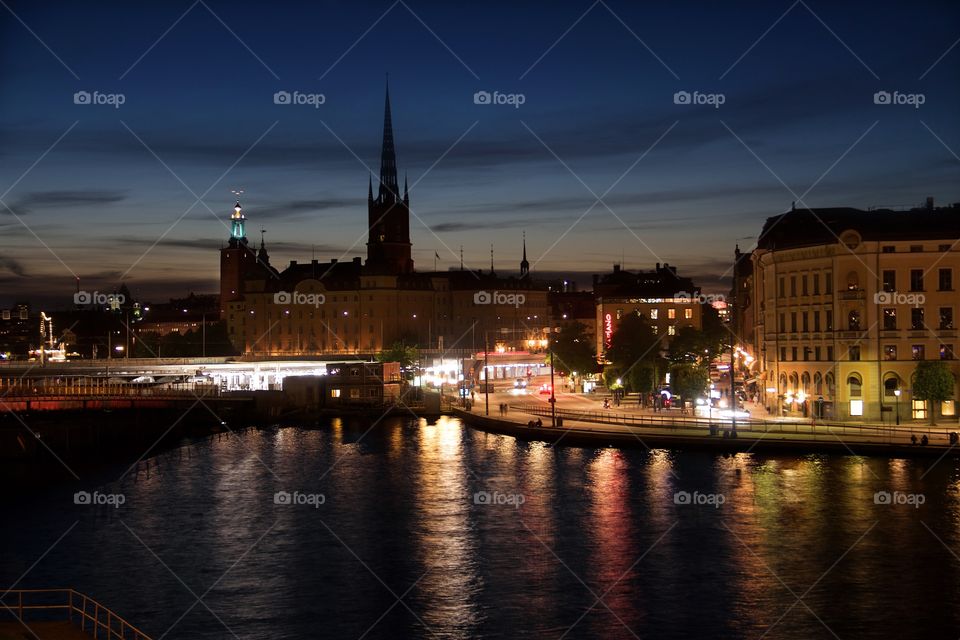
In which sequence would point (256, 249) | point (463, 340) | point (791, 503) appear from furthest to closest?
point (256, 249) < point (463, 340) < point (791, 503)

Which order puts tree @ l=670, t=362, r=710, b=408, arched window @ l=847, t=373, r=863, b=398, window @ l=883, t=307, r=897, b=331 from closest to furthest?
window @ l=883, t=307, r=897, b=331 < arched window @ l=847, t=373, r=863, b=398 < tree @ l=670, t=362, r=710, b=408

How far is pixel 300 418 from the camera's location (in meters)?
76.8

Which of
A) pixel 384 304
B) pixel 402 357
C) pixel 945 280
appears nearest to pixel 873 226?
pixel 945 280

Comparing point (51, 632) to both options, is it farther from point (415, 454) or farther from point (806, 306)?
point (806, 306)

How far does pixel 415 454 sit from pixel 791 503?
19647 millimetres

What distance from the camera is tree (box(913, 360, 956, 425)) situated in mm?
48188

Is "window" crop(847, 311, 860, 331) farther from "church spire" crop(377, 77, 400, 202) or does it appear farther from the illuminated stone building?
"church spire" crop(377, 77, 400, 202)

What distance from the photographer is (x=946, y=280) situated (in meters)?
50.7

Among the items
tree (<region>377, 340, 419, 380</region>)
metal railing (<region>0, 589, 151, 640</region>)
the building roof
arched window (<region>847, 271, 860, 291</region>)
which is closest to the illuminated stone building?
tree (<region>377, 340, 419, 380</region>)

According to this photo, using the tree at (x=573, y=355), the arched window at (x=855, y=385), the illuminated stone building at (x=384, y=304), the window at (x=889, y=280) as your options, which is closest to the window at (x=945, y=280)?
the window at (x=889, y=280)

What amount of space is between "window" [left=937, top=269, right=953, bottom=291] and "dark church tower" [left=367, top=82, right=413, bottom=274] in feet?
275

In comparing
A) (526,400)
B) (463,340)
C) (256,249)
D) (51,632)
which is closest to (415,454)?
(526,400)

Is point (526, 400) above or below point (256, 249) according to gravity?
below

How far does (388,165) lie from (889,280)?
96.0 metres
